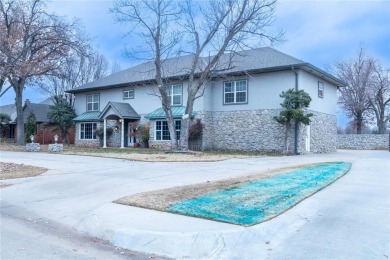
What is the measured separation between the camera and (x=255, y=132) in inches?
974

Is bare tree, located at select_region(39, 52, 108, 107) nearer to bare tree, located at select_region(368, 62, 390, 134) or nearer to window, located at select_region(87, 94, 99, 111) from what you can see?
window, located at select_region(87, 94, 99, 111)

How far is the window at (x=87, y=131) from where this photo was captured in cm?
3319

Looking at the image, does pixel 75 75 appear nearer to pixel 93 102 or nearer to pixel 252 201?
pixel 93 102

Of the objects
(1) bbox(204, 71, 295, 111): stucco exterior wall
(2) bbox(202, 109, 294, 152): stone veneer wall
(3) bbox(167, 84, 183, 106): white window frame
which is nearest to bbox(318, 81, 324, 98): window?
(1) bbox(204, 71, 295, 111): stucco exterior wall

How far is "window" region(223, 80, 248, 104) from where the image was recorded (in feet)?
82.8

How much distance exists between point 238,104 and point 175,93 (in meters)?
5.63

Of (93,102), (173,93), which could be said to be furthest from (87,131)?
(173,93)

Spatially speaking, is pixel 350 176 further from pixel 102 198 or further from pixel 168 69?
pixel 168 69

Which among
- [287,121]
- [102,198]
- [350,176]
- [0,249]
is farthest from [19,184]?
[287,121]

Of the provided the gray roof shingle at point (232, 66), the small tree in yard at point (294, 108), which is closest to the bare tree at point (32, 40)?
the gray roof shingle at point (232, 66)

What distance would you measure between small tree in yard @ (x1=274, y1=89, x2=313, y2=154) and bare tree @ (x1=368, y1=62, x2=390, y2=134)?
28.0m

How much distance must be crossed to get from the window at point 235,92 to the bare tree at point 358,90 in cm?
2469

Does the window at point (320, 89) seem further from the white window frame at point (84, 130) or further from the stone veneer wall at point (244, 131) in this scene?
the white window frame at point (84, 130)

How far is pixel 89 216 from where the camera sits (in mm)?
6391
